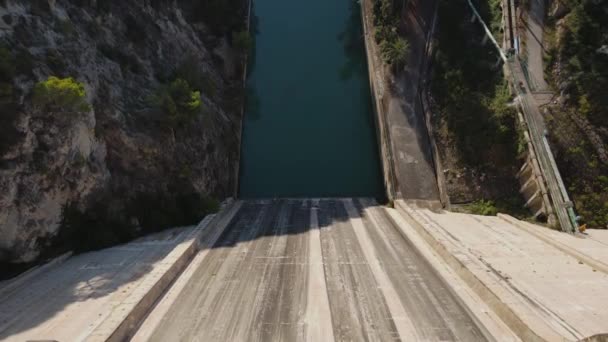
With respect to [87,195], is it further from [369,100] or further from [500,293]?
Answer: [369,100]

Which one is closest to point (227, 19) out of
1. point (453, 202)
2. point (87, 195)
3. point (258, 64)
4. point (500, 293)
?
point (258, 64)

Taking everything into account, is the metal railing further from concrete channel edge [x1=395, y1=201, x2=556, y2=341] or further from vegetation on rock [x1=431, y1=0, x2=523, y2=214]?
A: concrete channel edge [x1=395, y1=201, x2=556, y2=341]

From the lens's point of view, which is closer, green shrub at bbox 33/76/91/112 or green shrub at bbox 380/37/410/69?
green shrub at bbox 33/76/91/112

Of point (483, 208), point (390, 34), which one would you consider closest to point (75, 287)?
point (483, 208)

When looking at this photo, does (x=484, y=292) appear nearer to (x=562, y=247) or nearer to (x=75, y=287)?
(x=562, y=247)

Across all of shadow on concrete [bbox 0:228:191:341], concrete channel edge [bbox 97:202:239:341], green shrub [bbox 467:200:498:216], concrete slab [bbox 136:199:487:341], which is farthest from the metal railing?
shadow on concrete [bbox 0:228:191:341]

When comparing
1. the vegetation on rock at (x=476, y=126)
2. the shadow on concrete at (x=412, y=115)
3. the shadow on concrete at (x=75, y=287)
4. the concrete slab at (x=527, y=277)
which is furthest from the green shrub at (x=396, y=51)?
the shadow on concrete at (x=75, y=287)

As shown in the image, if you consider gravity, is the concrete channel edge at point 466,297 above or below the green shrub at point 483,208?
below

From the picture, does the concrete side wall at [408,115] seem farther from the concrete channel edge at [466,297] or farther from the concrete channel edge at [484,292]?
the concrete channel edge at [484,292]

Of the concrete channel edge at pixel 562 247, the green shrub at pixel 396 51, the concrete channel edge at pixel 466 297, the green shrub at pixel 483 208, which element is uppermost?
the green shrub at pixel 396 51
